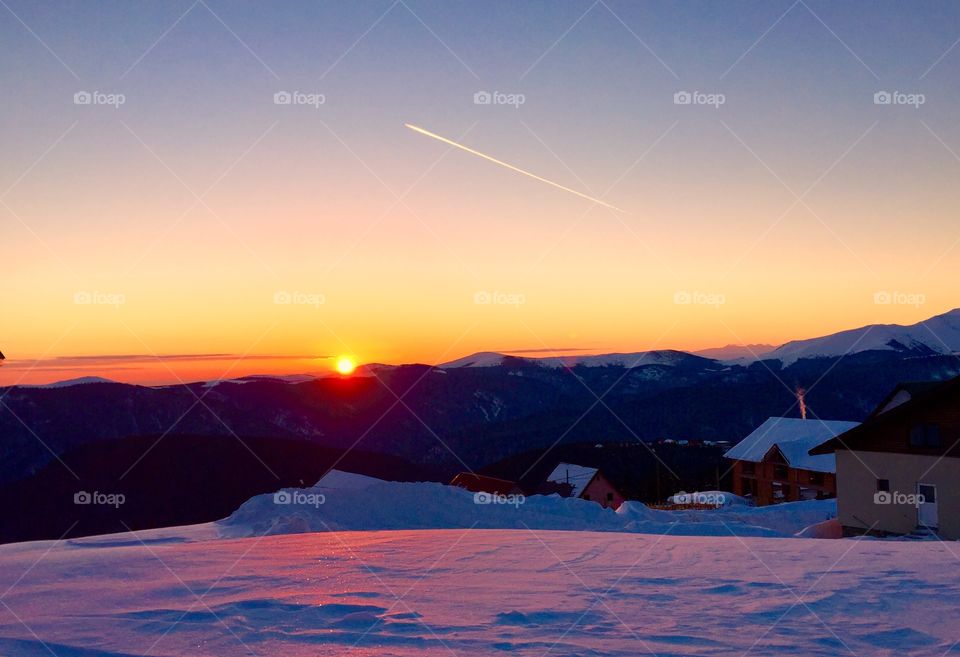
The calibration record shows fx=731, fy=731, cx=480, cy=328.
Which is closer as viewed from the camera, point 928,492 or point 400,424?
point 928,492

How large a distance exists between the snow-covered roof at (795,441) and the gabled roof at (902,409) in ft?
123

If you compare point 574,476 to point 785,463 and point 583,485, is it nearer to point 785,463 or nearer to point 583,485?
point 583,485

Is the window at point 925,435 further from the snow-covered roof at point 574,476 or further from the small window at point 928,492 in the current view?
the snow-covered roof at point 574,476

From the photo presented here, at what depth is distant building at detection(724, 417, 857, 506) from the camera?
207 ft

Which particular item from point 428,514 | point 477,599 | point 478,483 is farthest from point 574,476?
point 477,599

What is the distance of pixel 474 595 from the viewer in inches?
352

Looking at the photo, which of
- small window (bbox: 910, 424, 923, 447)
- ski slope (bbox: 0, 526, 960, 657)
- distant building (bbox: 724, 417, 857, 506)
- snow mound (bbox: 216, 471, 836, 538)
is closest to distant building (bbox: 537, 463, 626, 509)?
distant building (bbox: 724, 417, 857, 506)

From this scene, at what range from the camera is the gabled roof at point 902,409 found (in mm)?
24672

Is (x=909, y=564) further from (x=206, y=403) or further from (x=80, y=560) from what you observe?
(x=206, y=403)

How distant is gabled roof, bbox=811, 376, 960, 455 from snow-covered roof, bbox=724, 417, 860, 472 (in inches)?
1474

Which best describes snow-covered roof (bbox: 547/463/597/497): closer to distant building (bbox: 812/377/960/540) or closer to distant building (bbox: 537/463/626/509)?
distant building (bbox: 537/463/626/509)

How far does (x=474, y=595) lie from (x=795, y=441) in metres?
64.6

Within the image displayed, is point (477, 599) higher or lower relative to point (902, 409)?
lower

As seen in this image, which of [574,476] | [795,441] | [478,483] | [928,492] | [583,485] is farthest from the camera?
[574,476]
